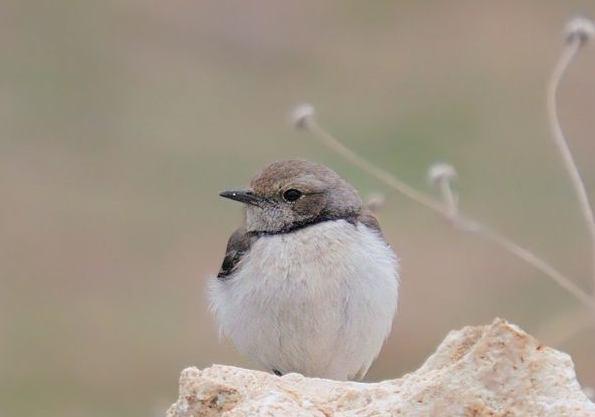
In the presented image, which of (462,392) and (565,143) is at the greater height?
(565,143)

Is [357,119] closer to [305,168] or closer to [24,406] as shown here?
[24,406]

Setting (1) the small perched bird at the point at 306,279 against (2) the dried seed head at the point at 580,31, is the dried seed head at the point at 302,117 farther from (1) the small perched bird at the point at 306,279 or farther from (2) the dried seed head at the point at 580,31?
(2) the dried seed head at the point at 580,31

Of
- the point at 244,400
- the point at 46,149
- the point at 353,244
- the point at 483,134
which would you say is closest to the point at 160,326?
the point at 46,149

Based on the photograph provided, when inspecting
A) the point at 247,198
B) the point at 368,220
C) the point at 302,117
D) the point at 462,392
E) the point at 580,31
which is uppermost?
the point at 580,31

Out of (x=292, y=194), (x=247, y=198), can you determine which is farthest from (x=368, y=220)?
(x=247, y=198)

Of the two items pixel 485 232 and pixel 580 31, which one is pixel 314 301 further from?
pixel 580 31

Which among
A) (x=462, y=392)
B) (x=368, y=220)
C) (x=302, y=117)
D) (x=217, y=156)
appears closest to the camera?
(x=462, y=392)
